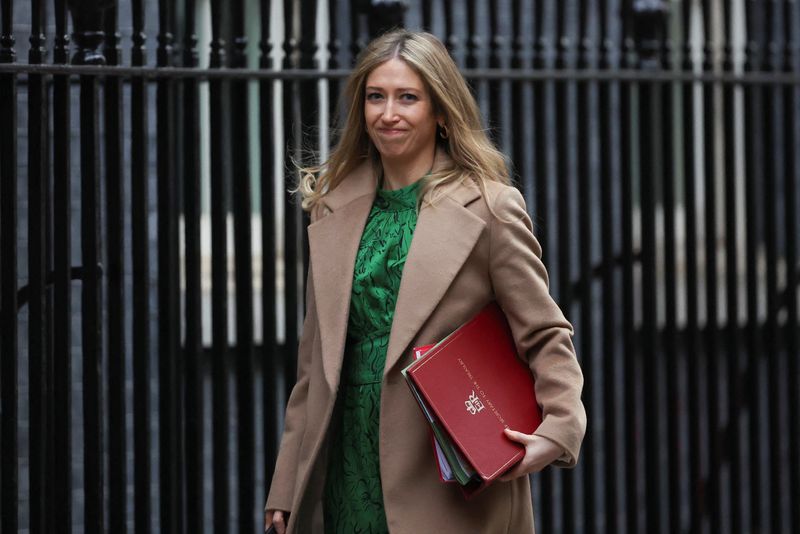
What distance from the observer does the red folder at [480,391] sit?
2879 mm

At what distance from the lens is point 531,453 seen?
115 inches

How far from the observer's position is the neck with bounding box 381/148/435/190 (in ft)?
10.5

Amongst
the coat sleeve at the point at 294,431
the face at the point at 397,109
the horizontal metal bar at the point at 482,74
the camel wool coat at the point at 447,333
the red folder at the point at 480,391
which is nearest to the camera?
the red folder at the point at 480,391

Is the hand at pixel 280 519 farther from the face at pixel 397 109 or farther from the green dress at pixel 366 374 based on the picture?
the face at pixel 397 109

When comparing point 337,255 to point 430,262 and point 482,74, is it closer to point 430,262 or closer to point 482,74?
point 430,262

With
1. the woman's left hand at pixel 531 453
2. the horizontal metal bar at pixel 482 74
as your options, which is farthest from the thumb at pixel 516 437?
the horizontal metal bar at pixel 482 74

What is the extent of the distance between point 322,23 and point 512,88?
264 centimetres

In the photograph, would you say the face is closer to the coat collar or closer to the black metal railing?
the coat collar

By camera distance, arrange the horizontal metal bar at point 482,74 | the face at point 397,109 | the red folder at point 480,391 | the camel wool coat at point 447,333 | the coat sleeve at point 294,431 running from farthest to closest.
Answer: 1. the horizontal metal bar at point 482,74
2. the coat sleeve at point 294,431
3. the face at point 397,109
4. the camel wool coat at point 447,333
5. the red folder at point 480,391

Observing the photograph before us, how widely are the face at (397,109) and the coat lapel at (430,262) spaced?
18cm

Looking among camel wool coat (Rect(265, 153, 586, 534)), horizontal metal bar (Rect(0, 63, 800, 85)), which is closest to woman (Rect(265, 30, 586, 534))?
camel wool coat (Rect(265, 153, 586, 534))

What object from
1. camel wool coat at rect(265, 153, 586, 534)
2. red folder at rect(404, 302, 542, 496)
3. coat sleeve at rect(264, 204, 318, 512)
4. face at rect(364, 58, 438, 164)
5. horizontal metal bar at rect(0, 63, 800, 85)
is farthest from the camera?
horizontal metal bar at rect(0, 63, 800, 85)

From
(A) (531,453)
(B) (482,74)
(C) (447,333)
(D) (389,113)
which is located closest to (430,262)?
(C) (447,333)

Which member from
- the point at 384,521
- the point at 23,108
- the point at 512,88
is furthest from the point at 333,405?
the point at 23,108
